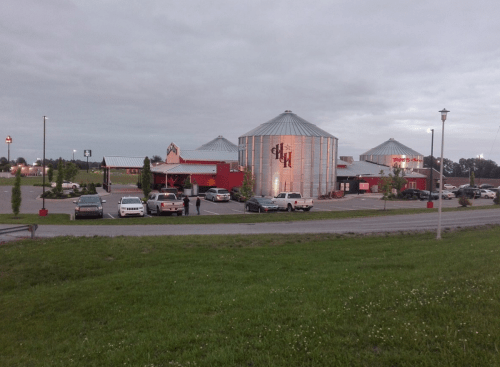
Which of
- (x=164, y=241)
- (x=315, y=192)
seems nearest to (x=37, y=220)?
(x=164, y=241)

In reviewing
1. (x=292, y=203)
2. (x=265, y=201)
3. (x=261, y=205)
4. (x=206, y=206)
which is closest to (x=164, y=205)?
(x=261, y=205)

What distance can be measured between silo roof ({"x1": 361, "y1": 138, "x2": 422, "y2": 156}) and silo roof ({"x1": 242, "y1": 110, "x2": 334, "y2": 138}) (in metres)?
34.5

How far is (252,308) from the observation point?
24.7 ft

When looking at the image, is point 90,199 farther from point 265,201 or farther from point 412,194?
point 412,194

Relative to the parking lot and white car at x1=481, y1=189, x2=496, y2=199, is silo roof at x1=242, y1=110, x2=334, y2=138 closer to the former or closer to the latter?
the parking lot

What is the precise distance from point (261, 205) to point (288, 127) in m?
23.7

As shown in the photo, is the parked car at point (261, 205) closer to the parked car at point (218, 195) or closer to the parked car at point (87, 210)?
the parked car at point (218, 195)

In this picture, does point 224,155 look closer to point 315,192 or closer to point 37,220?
point 315,192

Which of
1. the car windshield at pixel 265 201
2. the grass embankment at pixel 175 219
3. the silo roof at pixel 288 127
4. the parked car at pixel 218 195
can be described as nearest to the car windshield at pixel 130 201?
the grass embankment at pixel 175 219

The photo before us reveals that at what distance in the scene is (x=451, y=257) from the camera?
1155cm

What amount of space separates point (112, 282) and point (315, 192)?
1824 inches

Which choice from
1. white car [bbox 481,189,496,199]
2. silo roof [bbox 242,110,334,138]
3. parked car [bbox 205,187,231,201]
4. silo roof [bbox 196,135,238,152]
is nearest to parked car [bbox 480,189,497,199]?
white car [bbox 481,189,496,199]

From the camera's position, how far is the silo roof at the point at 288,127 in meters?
55.6

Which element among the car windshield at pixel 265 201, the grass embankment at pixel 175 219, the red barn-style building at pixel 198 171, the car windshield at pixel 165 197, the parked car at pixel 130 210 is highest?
the red barn-style building at pixel 198 171
